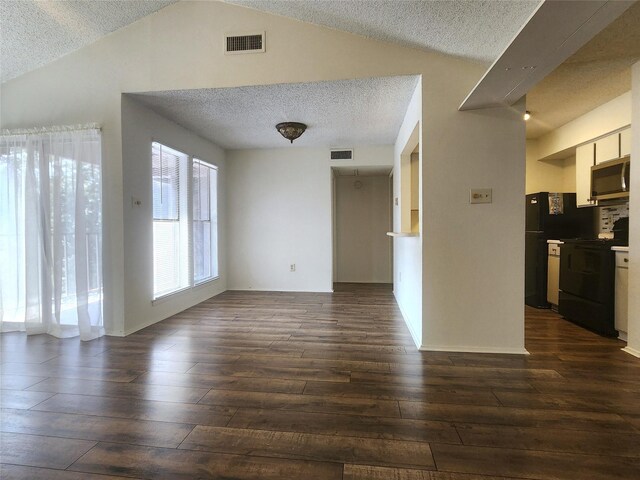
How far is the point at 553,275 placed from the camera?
406cm

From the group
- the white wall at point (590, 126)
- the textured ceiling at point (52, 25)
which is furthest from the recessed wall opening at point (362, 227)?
the textured ceiling at point (52, 25)

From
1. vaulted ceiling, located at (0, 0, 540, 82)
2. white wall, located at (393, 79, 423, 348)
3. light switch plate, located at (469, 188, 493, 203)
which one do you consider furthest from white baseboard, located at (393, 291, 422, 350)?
vaulted ceiling, located at (0, 0, 540, 82)

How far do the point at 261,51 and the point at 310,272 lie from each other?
3385 millimetres

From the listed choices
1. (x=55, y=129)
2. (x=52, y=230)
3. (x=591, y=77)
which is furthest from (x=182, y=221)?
(x=591, y=77)

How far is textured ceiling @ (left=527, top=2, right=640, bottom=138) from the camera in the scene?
89.0 inches

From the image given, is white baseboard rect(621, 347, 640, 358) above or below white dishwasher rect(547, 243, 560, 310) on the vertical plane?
below

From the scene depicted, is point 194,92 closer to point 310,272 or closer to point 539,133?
point 310,272

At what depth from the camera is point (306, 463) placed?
1423 mm

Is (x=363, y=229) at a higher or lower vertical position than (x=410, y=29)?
lower

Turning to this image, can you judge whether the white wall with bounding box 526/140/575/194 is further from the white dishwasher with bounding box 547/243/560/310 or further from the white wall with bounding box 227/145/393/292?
the white wall with bounding box 227/145/393/292

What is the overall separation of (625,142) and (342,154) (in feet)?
11.3

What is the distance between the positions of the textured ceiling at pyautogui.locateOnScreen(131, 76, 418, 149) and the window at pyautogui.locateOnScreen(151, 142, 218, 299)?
1.81 ft

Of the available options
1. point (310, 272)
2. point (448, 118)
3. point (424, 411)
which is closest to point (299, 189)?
point (310, 272)

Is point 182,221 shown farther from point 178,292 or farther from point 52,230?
point 52,230
